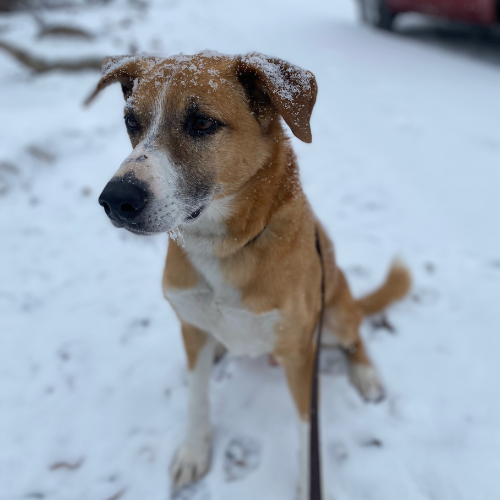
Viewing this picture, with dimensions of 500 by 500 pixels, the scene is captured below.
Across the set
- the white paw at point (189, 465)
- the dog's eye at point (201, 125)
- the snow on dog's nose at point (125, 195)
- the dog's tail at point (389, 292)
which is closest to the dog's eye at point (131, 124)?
the dog's eye at point (201, 125)

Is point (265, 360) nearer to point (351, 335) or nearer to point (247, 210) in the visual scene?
point (351, 335)

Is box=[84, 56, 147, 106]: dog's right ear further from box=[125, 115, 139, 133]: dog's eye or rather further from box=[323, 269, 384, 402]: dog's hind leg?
box=[323, 269, 384, 402]: dog's hind leg

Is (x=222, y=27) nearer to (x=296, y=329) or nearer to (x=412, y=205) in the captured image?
(x=412, y=205)

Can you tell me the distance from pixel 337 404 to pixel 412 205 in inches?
87.1

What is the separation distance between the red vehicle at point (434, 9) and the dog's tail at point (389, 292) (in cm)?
583

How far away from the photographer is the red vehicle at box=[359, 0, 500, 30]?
20.6 ft

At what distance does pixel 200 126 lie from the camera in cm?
157

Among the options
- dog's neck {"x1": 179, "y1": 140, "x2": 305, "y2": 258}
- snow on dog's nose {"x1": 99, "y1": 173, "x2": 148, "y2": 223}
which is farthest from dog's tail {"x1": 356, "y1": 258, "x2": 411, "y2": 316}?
snow on dog's nose {"x1": 99, "y1": 173, "x2": 148, "y2": 223}

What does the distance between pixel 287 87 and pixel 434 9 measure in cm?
753

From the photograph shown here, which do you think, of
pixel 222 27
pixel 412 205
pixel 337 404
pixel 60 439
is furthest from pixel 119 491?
pixel 222 27

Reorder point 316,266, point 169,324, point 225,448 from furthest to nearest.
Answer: point 169,324 → point 225,448 → point 316,266

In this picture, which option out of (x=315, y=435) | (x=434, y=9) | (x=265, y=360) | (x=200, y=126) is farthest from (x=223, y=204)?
(x=434, y=9)

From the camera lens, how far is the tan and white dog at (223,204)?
152cm

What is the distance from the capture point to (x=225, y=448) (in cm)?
219
